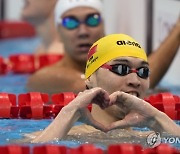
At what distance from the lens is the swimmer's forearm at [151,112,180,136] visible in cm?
333

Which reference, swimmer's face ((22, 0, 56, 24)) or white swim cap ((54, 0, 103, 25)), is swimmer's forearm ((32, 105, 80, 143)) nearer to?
white swim cap ((54, 0, 103, 25))

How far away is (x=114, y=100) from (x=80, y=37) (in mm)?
2169

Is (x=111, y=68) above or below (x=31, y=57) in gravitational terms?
above

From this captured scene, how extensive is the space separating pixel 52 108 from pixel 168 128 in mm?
1049

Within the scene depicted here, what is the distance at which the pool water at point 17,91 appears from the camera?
354 centimetres

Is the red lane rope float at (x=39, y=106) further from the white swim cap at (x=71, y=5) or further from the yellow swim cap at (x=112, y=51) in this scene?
the white swim cap at (x=71, y=5)

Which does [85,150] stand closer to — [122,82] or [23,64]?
[122,82]

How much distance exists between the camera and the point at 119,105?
330 cm

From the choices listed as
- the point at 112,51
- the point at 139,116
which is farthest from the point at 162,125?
the point at 112,51

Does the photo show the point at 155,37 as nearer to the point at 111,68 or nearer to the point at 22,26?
the point at 111,68

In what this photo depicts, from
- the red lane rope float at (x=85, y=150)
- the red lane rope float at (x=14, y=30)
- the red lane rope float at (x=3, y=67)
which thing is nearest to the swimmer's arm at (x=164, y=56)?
the red lane rope float at (x=3, y=67)

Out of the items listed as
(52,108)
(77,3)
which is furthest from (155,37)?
(52,108)

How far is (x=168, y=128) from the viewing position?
3352 millimetres

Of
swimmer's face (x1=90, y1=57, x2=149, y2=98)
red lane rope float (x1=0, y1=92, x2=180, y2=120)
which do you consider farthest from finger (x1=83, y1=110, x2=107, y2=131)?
red lane rope float (x1=0, y1=92, x2=180, y2=120)
